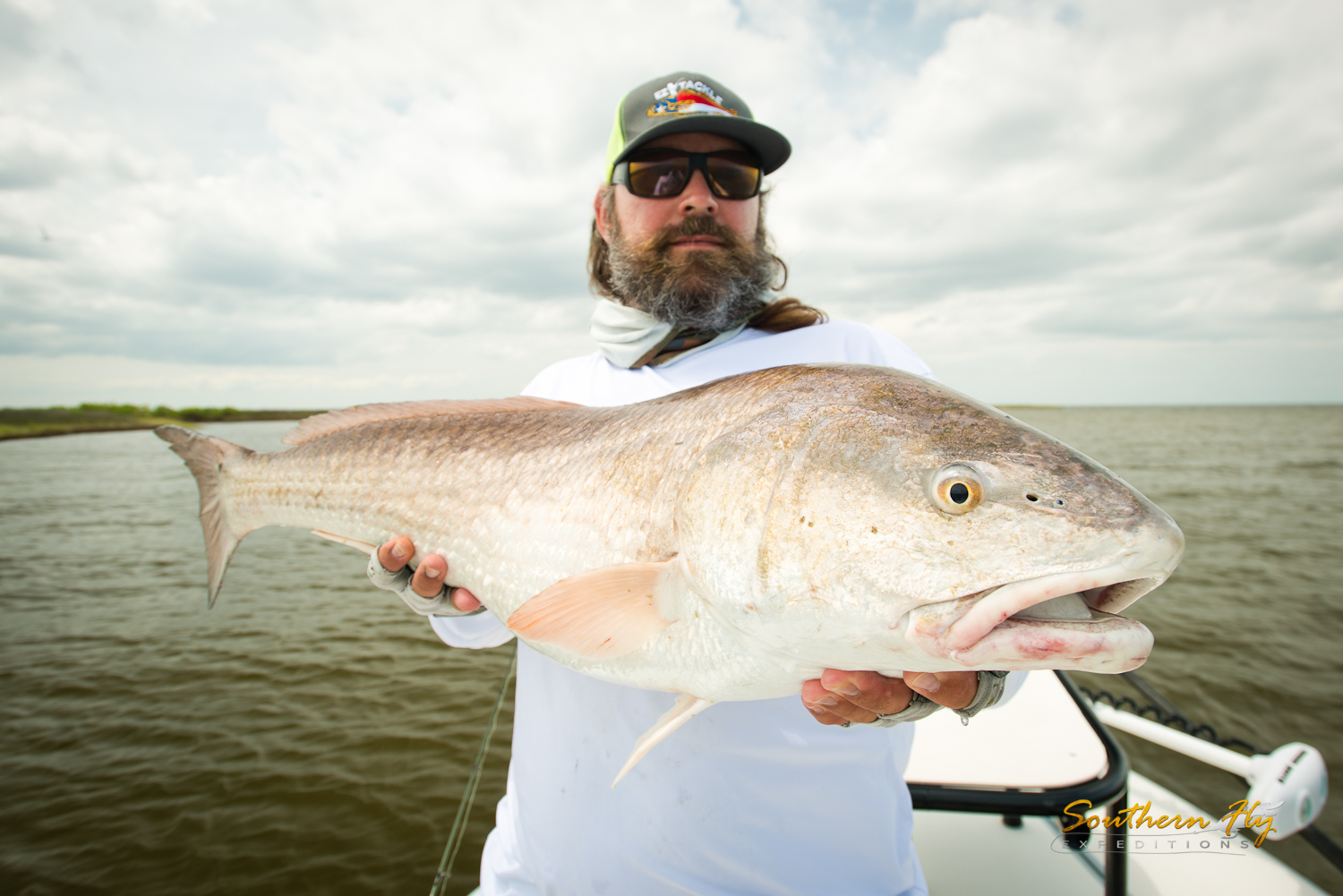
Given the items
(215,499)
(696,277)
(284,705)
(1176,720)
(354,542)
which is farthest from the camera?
(284,705)

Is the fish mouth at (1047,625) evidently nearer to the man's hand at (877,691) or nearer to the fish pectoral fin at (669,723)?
the man's hand at (877,691)

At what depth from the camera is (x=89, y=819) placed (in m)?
5.30

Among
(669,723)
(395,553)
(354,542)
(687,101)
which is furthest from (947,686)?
(687,101)

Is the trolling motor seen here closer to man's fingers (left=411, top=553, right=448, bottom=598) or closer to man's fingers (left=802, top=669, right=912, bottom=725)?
man's fingers (left=802, top=669, right=912, bottom=725)

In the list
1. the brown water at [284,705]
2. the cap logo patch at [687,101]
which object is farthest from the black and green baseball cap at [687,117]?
the brown water at [284,705]

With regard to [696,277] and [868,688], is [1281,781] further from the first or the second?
[696,277]

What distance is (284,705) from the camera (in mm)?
7078

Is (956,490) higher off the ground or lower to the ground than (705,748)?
higher

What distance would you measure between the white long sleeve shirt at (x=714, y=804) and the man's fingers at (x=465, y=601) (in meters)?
0.38

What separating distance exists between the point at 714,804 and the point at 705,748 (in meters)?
0.15

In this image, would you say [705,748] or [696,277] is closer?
[705,748]

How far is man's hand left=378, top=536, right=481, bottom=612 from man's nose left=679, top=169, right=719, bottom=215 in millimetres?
1726

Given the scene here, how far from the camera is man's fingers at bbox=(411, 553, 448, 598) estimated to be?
1855 millimetres

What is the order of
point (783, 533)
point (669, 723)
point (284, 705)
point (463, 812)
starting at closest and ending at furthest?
1. point (783, 533)
2. point (669, 723)
3. point (463, 812)
4. point (284, 705)
